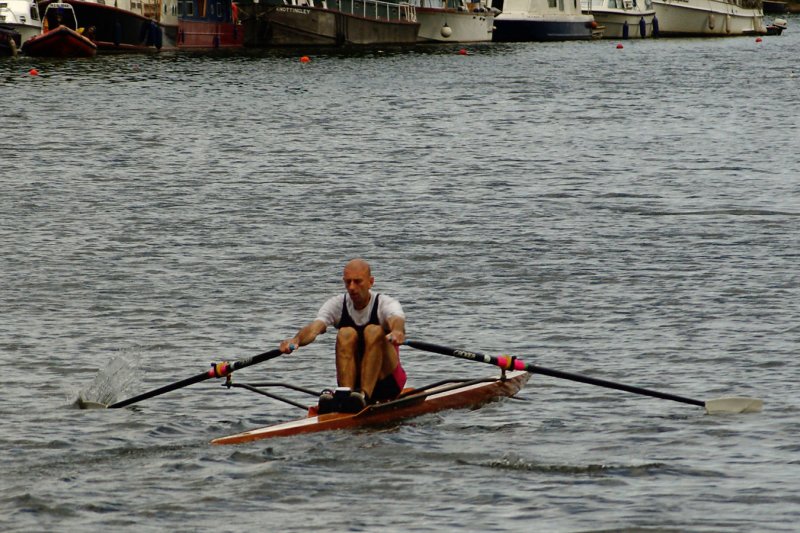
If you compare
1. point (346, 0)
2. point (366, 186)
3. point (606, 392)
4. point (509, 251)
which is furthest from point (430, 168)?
point (346, 0)

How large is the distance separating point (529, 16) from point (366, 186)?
64363 millimetres

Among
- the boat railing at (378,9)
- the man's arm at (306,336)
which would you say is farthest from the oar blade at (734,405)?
Answer: the boat railing at (378,9)

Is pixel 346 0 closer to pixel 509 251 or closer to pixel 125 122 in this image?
pixel 125 122

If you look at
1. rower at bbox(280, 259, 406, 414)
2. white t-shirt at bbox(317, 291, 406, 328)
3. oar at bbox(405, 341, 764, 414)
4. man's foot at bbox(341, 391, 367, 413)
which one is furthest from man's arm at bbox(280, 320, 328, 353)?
oar at bbox(405, 341, 764, 414)

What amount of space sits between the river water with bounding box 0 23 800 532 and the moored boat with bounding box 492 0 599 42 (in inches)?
1822

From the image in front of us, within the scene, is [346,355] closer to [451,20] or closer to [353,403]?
[353,403]

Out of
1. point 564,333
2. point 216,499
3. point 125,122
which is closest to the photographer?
point 216,499

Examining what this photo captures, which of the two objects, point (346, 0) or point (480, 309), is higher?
point (346, 0)

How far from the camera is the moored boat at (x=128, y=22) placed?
71.8m

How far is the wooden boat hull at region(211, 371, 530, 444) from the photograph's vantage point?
1403cm

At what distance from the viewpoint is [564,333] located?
18.8 meters

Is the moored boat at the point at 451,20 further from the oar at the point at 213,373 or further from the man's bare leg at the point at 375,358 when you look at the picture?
the man's bare leg at the point at 375,358

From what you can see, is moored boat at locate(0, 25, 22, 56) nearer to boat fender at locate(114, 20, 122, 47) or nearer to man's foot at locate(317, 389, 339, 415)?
boat fender at locate(114, 20, 122, 47)

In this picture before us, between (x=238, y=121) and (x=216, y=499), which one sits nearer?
(x=216, y=499)
